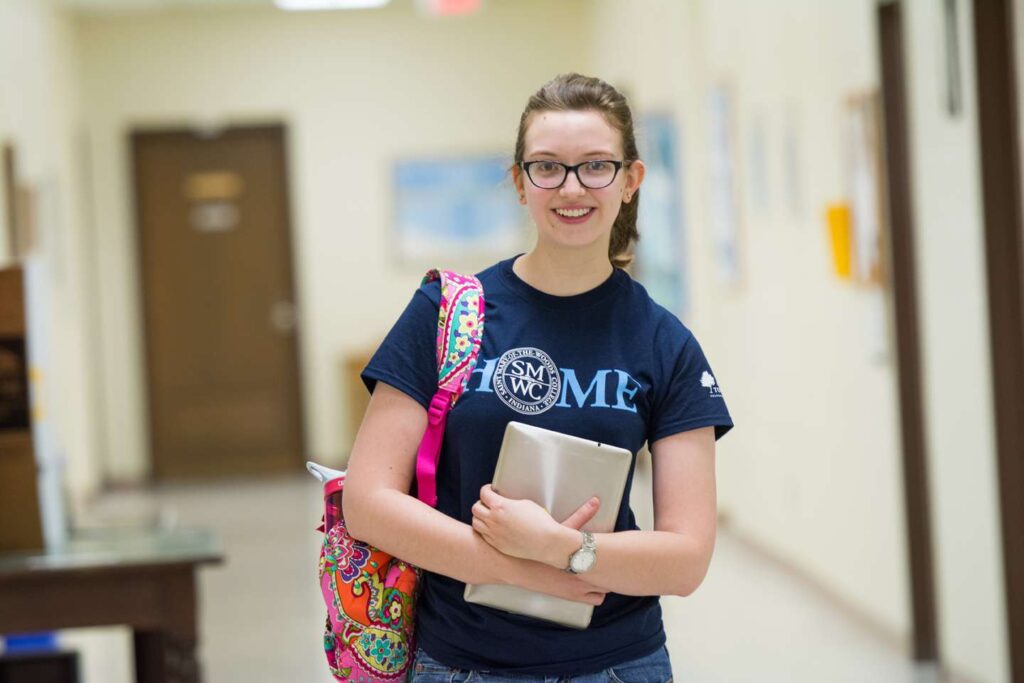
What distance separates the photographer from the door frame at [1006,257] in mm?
4016

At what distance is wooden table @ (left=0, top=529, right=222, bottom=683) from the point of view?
3.28 m

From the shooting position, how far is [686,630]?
5594mm

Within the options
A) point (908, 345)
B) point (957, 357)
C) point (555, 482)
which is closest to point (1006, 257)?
point (957, 357)

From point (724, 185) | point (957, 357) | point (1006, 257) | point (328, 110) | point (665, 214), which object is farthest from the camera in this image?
point (328, 110)

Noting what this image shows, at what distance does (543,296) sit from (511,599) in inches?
14.2

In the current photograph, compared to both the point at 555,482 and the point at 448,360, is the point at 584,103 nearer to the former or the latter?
the point at 448,360

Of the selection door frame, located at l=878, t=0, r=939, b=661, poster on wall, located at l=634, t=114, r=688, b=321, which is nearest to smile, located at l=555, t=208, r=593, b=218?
door frame, located at l=878, t=0, r=939, b=661

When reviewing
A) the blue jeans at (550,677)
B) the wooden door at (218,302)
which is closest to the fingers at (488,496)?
the blue jeans at (550,677)

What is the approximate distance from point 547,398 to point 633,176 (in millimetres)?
302

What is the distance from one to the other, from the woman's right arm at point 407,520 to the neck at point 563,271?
8.4 inches

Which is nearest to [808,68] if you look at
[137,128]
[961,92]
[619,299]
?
[961,92]

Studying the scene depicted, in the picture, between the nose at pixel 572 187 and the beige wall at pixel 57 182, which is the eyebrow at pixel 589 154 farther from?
the beige wall at pixel 57 182

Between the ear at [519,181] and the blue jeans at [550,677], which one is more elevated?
the ear at [519,181]

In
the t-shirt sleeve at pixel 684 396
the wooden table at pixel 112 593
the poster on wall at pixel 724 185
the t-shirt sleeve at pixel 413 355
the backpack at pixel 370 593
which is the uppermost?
the poster on wall at pixel 724 185
